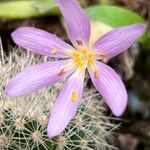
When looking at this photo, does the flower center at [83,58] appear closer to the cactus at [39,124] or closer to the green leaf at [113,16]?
the cactus at [39,124]

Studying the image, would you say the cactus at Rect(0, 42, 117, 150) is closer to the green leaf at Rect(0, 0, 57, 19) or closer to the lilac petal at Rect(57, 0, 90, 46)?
the lilac petal at Rect(57, 0, 90, 46)

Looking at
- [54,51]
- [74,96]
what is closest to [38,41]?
[54,51]

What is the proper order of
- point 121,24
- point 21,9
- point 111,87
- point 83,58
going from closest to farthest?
1. point 111,87
2. point 83,58
3. point 121,24
4. point 21,9

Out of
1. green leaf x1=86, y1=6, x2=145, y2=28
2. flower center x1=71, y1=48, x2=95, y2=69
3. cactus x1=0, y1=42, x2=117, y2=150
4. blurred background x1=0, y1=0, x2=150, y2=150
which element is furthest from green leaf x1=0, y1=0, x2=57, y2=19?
flower center x1=71, y1=48, x2=95, y2=69

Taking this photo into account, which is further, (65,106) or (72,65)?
(72,65)

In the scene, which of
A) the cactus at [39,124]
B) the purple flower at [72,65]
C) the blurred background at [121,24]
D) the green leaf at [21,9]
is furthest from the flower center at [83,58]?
the green leaf at [21,9]

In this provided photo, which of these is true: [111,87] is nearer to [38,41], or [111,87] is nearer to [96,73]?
[96,73]

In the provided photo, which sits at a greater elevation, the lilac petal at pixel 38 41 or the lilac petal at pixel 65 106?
the lilac petal at pixel 38 41
